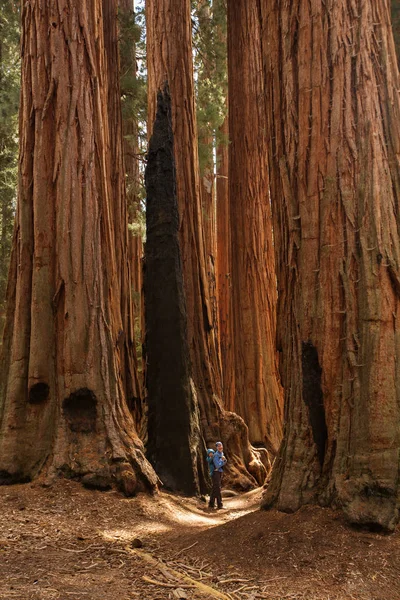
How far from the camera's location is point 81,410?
718cm

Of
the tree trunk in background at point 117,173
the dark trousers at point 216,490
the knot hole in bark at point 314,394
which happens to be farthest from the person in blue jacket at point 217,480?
the knot hole in bark at point 314,394

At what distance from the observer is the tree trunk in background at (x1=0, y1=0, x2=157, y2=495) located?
702cm

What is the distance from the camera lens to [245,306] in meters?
13.4

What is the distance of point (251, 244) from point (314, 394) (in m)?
8.62

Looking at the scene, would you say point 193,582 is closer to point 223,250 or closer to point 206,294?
point 206,294

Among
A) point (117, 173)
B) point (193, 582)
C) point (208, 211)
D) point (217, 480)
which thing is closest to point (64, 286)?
point (217, 480)

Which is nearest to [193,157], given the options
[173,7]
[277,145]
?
[173,7]

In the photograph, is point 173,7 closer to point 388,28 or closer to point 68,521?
point 388,28

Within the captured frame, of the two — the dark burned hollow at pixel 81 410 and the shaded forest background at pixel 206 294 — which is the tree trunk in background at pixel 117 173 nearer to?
the shaded forest background at pixel 206 294

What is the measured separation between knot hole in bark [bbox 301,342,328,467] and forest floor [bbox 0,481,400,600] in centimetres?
60

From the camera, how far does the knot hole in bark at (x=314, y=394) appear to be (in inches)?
209

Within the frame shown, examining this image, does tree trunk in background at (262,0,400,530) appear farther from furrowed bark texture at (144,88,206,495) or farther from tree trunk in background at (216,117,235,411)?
tree trunk in background at (216,117,235,411)

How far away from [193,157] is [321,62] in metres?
5.98

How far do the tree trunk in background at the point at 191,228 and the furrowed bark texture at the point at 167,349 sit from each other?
1.40 m
